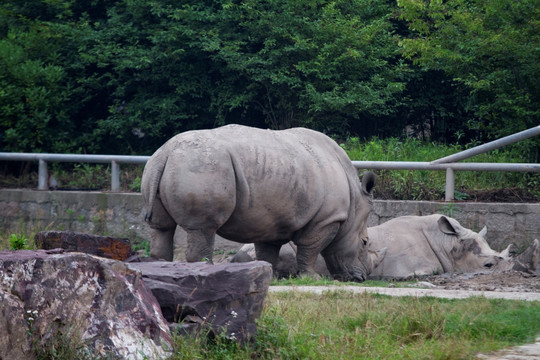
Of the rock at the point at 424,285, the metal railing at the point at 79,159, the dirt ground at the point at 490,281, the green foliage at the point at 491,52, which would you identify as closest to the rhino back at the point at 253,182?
the rock at the point at 424,285

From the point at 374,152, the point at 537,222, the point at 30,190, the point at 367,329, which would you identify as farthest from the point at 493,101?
the point at 367,329

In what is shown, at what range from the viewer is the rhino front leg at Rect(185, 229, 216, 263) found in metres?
9.20

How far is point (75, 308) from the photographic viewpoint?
5195 mm

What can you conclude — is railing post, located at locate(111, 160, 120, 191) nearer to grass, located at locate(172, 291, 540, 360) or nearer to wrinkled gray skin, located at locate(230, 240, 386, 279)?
wrinkled gray skin, located at locate(230, 240, 386, 279)

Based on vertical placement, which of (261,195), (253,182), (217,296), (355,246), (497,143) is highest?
(497,143)

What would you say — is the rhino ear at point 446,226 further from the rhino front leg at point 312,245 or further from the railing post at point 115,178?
the railing post at point 115,178

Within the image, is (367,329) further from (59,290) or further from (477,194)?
(477,194)

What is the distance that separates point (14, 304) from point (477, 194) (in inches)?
340

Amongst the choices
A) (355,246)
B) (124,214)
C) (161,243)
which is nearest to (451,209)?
(355,246)

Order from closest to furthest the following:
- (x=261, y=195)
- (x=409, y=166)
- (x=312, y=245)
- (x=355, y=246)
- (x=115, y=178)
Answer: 1. (x=261, y=195)
2. (x=312, y=245)
3. (x=355, y=246)
4. (x=409, y=166)
5. (x=115, y=178)

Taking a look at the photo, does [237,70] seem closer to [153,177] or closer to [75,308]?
[153,177]

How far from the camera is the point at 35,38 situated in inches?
655

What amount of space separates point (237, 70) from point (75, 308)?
480 inches

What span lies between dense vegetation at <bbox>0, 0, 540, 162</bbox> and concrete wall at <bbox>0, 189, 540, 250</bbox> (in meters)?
2.28
